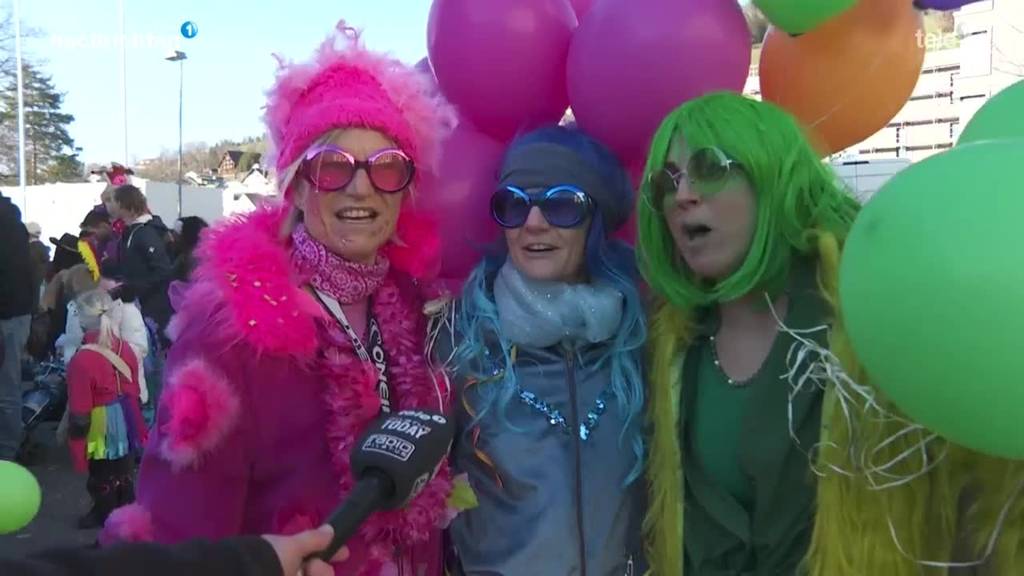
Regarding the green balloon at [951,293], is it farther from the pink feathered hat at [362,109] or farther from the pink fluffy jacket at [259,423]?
the pink feathered hat at [362,109]

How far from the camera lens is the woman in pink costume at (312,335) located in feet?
5.81

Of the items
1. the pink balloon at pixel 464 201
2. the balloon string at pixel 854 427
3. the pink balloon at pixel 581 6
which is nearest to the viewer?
the balloon string at pixel 854 427

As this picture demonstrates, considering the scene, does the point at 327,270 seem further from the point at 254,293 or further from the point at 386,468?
the point at 386,468

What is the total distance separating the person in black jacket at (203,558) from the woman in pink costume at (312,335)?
0.49 meters

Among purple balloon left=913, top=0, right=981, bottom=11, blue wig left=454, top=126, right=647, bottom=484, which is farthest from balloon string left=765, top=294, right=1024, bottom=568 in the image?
purple balloon left=913, top=0, right=981, bottom=11

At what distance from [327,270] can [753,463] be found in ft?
3.09

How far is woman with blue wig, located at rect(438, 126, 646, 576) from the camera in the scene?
195 centimetres

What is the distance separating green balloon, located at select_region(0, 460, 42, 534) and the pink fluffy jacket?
1.20ft

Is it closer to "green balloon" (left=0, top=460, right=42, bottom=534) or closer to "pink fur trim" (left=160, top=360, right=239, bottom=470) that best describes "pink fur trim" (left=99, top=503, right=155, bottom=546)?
"pink fur trim" (left=160, top=360, right=239, bottom=470)

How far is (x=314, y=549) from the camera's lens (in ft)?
4.14

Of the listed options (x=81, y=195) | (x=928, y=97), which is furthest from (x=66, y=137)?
(x=928, y=97)

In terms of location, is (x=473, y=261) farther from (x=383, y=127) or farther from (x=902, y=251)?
(x=902, y=251)

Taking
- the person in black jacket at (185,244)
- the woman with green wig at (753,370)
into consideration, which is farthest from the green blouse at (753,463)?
the person in black jacket at (185,244)

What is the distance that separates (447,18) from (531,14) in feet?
0.73
